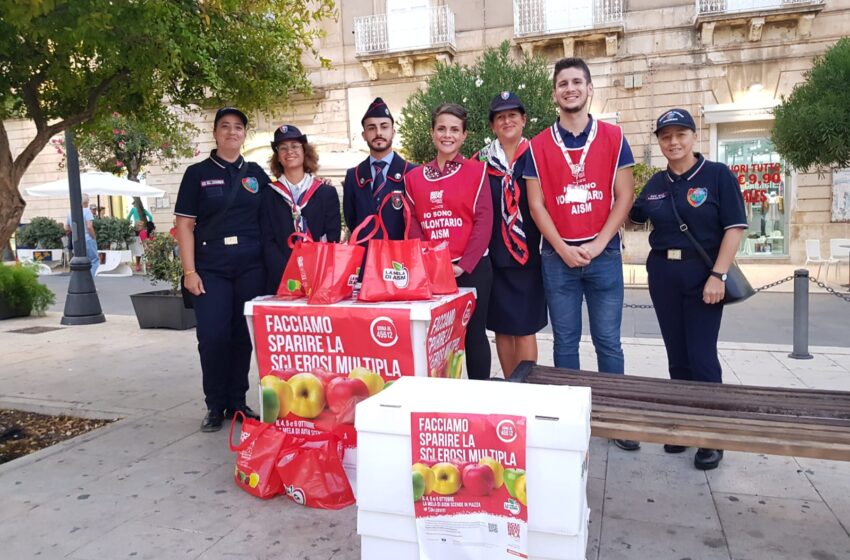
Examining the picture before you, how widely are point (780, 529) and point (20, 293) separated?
10.9 meters

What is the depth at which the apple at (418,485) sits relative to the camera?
7.10ft

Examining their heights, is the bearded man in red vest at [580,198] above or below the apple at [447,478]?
above

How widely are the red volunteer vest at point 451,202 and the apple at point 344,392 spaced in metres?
1.02

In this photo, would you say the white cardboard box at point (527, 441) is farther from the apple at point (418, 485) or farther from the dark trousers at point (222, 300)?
the dark trousers at point (222, 300)

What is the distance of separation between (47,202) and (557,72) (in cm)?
2788

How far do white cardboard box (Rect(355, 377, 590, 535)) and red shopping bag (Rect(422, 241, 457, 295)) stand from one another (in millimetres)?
1054

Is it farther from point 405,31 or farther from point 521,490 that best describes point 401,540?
point 405,31

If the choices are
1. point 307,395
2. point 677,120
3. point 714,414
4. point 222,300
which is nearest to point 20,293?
point 222,300

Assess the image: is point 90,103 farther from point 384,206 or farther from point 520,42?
point 520,42

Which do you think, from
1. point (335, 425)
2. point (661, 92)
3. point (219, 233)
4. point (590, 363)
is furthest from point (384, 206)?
point (661, 92)

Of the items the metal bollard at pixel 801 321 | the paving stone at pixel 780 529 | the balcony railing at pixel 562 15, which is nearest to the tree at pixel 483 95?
the balcony railing at pixel 562 15

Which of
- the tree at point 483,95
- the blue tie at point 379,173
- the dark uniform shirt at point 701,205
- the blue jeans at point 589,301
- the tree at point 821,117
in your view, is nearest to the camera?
→ the dark uniform shirt at point 701,205

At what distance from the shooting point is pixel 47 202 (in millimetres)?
26656

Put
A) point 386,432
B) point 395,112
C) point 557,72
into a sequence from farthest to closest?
point 395,112, point 557,72, point 386,432
